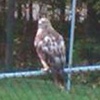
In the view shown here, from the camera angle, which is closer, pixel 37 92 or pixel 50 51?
pixel 50 51

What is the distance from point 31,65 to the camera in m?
12.9

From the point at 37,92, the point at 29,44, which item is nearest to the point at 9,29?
the point at 29,44

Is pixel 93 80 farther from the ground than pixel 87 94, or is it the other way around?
pixel 87 94

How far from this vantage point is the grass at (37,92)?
878 centimetres

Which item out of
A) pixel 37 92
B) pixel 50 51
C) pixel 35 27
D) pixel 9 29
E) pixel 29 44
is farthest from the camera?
pixel 35 27

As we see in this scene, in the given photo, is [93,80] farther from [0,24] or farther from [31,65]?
[0,24]

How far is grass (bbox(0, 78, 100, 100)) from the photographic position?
878 cm

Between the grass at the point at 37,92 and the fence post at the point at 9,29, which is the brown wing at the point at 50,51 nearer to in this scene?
the grass at the point at 37,92

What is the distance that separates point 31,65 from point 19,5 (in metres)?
1.70

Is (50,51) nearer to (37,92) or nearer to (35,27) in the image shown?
(37,92)

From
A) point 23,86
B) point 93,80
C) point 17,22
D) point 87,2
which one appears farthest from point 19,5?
point 23,86

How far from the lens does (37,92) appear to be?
9344 millimetres

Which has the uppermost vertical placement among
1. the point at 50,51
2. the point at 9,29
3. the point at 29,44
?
the point at 50,51

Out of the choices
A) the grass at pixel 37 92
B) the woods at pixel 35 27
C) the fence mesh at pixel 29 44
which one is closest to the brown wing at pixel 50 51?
the grass at pixel 37 92
